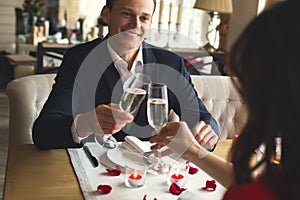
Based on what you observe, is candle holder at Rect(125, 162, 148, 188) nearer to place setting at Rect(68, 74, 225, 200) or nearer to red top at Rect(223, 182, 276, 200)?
place setting at Rect(68, 74, 225, 200)

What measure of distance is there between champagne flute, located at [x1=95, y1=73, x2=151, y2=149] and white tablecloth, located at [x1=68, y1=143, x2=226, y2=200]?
127mm

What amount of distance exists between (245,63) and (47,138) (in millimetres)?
865

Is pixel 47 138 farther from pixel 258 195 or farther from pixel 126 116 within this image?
pixel 258 195

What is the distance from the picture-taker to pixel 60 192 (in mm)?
1145

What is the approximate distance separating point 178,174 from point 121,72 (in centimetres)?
65

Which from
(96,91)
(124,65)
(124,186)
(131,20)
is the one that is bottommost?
(124,186)

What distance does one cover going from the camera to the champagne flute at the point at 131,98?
1.26 m

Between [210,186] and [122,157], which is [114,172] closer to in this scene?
[122,157]

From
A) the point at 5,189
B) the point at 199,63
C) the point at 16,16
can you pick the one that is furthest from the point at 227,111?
the point at 16,16

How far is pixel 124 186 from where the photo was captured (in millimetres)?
1201

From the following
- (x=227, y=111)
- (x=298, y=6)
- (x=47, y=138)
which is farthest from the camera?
(x=227, y=111)

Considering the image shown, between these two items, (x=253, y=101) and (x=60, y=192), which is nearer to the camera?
(x=253, y=101)

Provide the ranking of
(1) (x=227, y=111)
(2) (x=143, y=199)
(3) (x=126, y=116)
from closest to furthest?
1. (2) (x=143, y=199)
2. (3) (x=126, y=116)
3. (1) (x=227, y=111)

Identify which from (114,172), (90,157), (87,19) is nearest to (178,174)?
(114,172)
